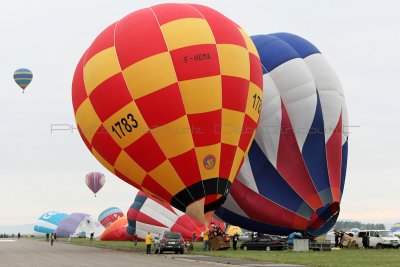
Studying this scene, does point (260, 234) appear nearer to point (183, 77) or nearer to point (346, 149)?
point (346, 149)

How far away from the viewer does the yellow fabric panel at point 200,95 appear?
3497 centimetres

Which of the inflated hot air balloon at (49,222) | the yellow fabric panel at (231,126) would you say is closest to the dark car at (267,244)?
the yellow fabric panel at (231,126)

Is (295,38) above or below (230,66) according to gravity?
above

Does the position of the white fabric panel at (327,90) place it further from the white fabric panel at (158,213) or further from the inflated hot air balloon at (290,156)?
the white fabric panel at (158,213)

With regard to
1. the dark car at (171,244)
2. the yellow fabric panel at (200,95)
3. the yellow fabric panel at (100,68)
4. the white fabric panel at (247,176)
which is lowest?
the dark car at (171,244)

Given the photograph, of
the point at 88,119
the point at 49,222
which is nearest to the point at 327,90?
the point at 88,119

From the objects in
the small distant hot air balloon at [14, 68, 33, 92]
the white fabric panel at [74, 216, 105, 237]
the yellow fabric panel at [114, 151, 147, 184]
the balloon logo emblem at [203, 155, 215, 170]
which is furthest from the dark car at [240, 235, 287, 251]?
the white fabric panel at [74, 216, 105, 237]

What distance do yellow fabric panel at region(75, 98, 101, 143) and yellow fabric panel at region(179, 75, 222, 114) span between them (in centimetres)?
460

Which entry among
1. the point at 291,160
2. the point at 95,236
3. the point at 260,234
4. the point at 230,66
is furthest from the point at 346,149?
the point at 95,236

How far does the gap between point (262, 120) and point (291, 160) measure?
290 cm

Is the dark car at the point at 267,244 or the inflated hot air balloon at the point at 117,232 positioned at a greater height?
the inflated hot air balloon at the point at 117,232

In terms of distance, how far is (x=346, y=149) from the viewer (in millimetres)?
47312

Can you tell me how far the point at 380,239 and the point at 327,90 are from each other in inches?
385

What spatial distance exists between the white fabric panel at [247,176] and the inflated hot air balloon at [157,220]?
16.0 meters
